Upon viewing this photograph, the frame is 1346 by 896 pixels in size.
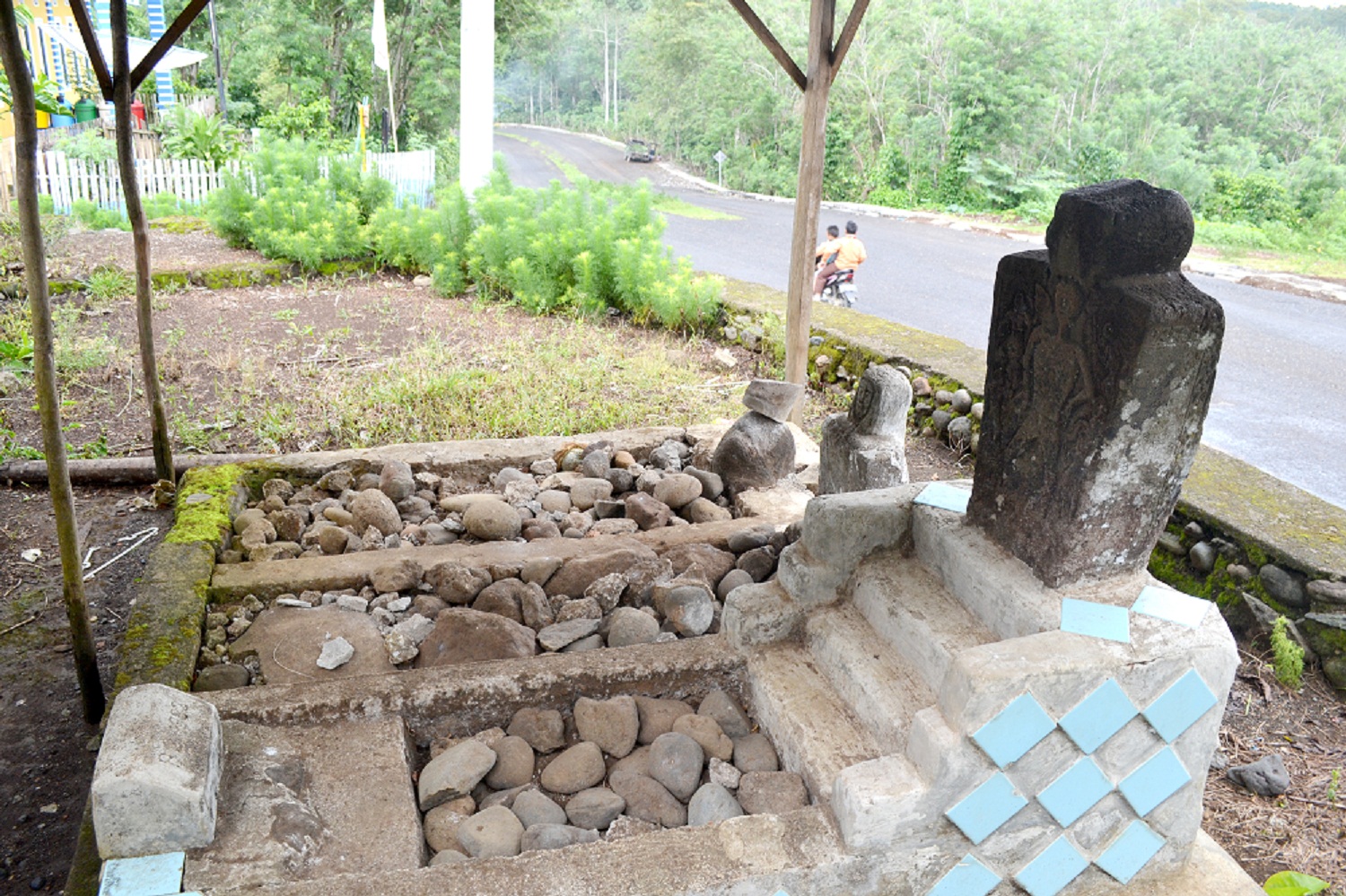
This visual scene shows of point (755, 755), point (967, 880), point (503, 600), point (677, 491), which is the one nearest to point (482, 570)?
point (503, 600)

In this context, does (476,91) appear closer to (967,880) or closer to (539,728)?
(539,728)

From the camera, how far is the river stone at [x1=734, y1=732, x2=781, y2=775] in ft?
7.41

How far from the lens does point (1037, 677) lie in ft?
5.84

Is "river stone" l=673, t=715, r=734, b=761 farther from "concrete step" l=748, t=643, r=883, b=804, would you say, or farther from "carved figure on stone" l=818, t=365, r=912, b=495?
"carved figure on stone" l=818, t=365, r=912, b=495

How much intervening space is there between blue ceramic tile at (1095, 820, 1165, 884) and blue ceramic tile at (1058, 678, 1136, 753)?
237 mm

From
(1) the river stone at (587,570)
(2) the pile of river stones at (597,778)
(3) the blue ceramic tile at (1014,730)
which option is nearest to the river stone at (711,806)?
(2) the pile of river stones at (597,778)

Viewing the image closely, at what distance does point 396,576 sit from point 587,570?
621 millimetres

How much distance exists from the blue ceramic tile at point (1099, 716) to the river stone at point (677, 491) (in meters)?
2.10

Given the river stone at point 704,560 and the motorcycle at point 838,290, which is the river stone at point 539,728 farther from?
the motorcycle at point 838,290

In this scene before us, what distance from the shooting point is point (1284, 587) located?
2.99 meters

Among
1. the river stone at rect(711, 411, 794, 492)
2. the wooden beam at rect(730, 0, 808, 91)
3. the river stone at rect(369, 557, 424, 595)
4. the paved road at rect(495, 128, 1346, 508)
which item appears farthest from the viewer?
the paved road at rect(495, 128, 1346, 508)

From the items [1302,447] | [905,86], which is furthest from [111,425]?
[905,86]

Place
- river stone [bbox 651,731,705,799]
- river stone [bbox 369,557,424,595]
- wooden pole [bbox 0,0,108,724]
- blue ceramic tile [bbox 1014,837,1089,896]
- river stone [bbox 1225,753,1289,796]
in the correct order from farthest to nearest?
river stone [bbox 369,557,424,595] < river stone [bbox 1225,753,1289,796] < wooden pole [bbox 0,0,108,724] < river stone [bbox 651,731,705,799] < blue ceramic tile [bbox 1014,837,1089,896]

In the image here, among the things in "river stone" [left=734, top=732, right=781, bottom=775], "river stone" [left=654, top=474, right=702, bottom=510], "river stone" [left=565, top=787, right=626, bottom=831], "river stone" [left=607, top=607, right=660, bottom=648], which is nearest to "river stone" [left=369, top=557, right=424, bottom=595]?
"river stone" [left=607, top=607, right=660, bottom=648]
